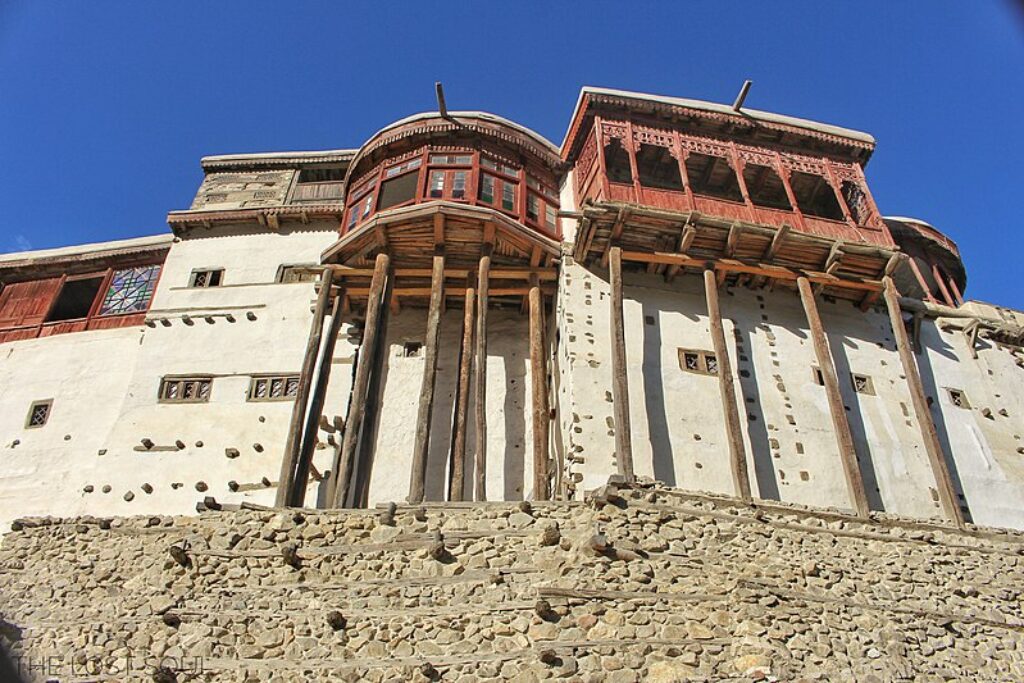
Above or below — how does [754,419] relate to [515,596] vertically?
above

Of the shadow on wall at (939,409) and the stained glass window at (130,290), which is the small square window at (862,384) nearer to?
the shadow on wall at (939,409)

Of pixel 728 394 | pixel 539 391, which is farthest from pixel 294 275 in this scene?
pixel 728 394

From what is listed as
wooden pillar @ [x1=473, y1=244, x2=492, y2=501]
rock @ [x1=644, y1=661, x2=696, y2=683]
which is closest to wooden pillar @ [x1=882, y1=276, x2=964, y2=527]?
rock @ [x1=644, y1=661, x2=696, y2=683]

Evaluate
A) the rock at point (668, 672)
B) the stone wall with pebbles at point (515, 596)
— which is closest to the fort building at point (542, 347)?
the stone wall with pebbles at point (515, 596)

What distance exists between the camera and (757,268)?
15.2 meters

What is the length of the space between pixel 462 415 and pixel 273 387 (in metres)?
5.29

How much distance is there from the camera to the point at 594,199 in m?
15.1

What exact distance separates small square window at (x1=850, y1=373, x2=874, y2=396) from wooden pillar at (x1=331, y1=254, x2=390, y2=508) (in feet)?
31.0

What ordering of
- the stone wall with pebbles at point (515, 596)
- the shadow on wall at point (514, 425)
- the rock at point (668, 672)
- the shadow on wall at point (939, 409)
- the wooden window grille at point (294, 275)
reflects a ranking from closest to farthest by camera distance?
the rock at point (668, 672) → the stone wall with pebbles at point (515, 596) → the shadow on wall at point (939, 409) → the shadow on wall at point (514, 425) → the wooden window grille at point (294, 275)

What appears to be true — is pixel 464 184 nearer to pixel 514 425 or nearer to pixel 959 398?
pixel 514 425

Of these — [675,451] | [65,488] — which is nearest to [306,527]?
[675,451]

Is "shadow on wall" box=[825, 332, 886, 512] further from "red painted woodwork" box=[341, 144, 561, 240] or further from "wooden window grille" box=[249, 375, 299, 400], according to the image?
"wooden window grille" box=[249, 375, 299, 400]

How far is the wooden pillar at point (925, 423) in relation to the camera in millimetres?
12492

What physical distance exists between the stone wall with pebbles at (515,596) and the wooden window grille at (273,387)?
4581mm
